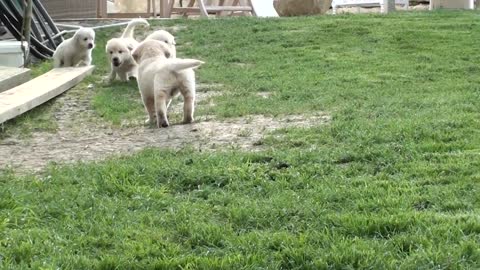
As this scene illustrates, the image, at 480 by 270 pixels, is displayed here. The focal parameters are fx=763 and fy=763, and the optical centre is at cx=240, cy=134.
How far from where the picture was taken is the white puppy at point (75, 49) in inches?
349

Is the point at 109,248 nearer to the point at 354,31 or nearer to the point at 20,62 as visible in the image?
the point at 20,62

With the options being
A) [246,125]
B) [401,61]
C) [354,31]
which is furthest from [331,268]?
[354,31]

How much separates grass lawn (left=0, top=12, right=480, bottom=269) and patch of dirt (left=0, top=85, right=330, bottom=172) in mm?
185

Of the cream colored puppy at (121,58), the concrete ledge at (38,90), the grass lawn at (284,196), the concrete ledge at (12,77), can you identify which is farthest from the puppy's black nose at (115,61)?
the grass lawn at (284,196)

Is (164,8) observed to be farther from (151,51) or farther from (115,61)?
(151,51)

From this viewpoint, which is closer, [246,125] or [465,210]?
[465,210]

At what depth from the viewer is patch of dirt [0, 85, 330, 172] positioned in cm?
487

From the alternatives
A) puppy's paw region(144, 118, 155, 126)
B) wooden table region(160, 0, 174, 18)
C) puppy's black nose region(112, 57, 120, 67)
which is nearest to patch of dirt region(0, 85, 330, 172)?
puppy's paw region(144, 118, 155, 126)

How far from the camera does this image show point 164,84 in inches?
223

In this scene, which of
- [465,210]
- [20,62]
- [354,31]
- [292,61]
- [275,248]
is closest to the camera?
[275,248]

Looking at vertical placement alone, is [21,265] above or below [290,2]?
below

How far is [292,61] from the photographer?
9266mm

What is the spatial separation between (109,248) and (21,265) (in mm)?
360

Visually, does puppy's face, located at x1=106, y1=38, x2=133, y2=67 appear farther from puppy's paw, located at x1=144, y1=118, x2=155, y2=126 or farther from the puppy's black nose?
puppy's paw, located at x1=144, y1=118, x2=155, y2=126
